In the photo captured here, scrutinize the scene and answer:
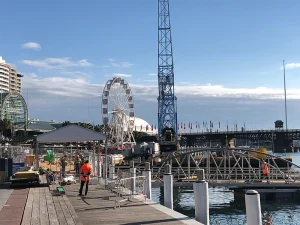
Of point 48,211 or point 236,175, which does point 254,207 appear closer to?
point 48,211

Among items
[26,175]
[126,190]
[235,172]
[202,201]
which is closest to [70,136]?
[26,175]

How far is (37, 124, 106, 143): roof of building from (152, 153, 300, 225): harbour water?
35.0 ft

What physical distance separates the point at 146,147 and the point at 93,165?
6962 centimetres

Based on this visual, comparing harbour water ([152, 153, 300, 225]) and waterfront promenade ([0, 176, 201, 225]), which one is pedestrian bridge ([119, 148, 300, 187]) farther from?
waterfront promenade ([0, 176, 201, 225])

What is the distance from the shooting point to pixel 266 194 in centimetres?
3647

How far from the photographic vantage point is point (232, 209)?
112ft

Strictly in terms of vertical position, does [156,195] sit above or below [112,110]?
below

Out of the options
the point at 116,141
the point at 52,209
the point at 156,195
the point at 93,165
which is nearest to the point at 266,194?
the point at 156,195

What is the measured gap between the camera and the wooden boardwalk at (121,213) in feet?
39.4

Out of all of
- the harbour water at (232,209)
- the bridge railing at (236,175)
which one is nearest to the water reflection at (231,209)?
the harbour water at (232,209)

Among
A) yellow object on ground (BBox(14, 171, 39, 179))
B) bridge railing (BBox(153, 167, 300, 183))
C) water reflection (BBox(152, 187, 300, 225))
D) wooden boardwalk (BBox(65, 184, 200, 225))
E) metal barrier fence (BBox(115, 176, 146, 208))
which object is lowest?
water reflection (BBox(152, 187, 300, 225))

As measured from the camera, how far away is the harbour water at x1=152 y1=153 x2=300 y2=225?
2926cm

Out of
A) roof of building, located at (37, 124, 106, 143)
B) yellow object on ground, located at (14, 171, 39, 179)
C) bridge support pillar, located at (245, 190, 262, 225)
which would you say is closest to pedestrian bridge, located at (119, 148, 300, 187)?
roof of building, located at (37, 124, 106, 143)

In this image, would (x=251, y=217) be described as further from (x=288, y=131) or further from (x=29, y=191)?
(x=288, y=131)
